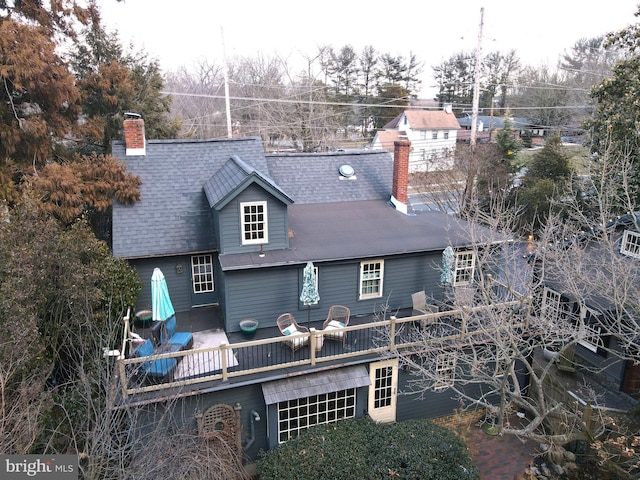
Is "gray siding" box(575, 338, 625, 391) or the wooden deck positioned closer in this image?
the wooden deck

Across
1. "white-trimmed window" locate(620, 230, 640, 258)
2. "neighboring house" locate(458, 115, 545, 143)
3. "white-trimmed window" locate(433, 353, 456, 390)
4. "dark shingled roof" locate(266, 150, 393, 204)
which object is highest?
"neighboring house" locate(458, 115, 545, 143)

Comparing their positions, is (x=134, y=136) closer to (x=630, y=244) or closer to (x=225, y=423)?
(x=225, y=423)

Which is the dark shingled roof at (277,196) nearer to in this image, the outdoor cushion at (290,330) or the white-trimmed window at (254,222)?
the white-trimmed window at (254,222)

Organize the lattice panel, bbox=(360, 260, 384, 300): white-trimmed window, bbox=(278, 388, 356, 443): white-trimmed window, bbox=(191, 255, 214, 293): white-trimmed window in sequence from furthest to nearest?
bbox=(191, 255, 214, 293): white-trimmed window, bbox=(360, 260, 384, 300): white-trimmed window, bbox=(278, 388, 356, 443): white-trimmed window, the lattice panel

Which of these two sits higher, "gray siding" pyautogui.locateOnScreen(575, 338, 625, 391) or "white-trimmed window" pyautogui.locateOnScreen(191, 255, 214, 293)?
"white-trimmed window" pyautogui.locateOnScreen(191, 255, 214, 293)

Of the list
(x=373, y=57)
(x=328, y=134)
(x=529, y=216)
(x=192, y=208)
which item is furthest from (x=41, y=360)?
(x=373, y=57)

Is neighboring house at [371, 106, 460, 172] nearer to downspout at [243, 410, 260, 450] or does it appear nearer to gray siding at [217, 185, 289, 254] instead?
gray siding at [217, 185, 289, 254]

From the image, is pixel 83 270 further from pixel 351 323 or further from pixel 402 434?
pixel 402 434

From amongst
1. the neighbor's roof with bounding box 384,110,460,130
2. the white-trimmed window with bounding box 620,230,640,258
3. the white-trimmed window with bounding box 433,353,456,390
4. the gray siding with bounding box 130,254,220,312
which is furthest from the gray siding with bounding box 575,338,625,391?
the neighbor's roof with bounding box 384,110,460,130

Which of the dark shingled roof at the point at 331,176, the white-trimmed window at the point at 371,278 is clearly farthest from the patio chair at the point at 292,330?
the dark shingled roof at the point at 331,176
